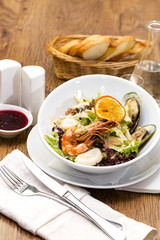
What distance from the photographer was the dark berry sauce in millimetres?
1717

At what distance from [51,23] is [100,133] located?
1.83 meters

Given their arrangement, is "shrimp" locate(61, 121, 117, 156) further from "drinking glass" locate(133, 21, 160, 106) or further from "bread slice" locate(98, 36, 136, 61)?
"bread slice" locate(98, 36, 136, 61)

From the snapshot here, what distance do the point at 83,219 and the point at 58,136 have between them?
0.44 m

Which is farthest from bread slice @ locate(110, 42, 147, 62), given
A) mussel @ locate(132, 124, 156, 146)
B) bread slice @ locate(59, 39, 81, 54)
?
mussel @ locate(132, 124, 156, 146)

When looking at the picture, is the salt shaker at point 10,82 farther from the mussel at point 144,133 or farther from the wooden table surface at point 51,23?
the mussel at point 144,133

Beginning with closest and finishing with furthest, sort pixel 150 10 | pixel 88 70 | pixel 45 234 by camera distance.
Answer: pixel 45 234, pixel 88 70, pixel 150 10

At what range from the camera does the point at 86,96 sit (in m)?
1.90

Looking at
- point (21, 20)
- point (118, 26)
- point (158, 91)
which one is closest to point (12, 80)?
point (158, 91)

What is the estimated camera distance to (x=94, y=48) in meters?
2.16

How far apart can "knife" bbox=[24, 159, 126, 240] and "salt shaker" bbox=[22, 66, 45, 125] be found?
47 cm

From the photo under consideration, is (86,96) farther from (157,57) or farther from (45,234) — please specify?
(45,234)

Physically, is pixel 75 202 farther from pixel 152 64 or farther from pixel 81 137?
pixel 152 64

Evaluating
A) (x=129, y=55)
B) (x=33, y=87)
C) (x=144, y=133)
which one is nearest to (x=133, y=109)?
(x=144, y=133)

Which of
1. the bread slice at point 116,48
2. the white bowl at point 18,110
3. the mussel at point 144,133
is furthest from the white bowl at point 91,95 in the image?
the bread slice at point 116,48
